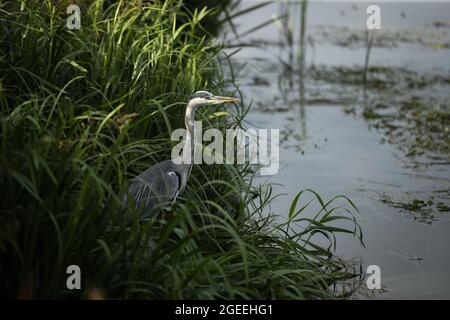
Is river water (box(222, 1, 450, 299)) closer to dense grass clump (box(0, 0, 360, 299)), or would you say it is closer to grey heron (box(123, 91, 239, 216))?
dense grass clump (box(0, 0, 360, 299))

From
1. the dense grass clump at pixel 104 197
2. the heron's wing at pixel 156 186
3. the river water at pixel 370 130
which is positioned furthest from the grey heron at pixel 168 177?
the river water at pixel 370 130

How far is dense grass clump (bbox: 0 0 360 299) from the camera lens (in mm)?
3232

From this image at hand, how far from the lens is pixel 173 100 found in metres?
5.07

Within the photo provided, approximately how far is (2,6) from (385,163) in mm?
3647

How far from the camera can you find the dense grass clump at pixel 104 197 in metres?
3.23

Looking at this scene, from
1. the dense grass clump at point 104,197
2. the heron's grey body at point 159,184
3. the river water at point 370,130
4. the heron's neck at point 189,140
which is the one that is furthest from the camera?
the river water at point 370,130

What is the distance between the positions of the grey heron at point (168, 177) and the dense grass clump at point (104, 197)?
0.10 m

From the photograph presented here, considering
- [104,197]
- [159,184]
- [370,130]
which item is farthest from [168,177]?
[370,130]

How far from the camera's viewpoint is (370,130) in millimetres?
8383

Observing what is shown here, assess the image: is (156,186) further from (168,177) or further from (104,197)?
(104,197)

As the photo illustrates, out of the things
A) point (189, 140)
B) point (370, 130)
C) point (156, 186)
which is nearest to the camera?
point (156, 186)

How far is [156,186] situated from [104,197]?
0.70m

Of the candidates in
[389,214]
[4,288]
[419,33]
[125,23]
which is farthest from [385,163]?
[419,33]

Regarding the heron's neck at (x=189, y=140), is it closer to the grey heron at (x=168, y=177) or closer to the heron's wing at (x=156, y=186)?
the grey heron at (x=168, y=177)
